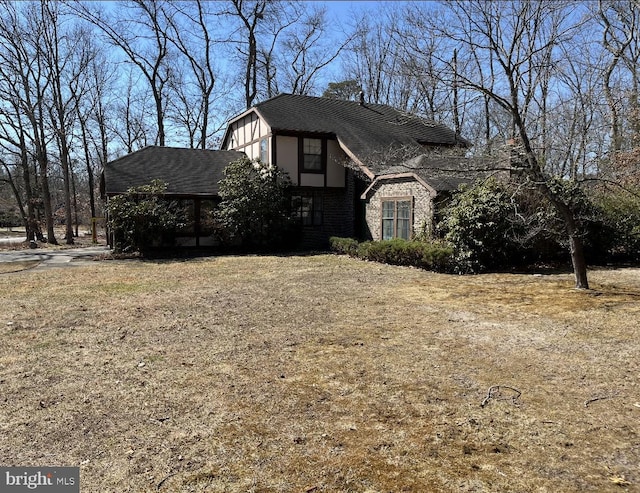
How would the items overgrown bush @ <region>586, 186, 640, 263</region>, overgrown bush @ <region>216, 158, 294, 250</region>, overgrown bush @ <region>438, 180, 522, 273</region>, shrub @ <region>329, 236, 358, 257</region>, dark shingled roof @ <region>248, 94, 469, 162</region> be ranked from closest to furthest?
overgrown bush @ <region>438, 180, 522, 273</region> < overgrown bush @ <region>586, 186, 640, 263</region> < shrub @ <region>329, 236, 358, 257</region> < overgrown bush @ <region>216, 158, 294, 250</region> < dark shingled roof @ <region>248, 94, 469, 162</region>

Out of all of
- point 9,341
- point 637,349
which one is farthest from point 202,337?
point 637,349

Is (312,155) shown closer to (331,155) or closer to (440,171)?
(331,155)

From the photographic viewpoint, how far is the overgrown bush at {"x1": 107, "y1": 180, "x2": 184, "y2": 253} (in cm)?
1609

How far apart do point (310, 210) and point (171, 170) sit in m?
6.39

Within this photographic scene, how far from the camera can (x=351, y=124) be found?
69.7ft

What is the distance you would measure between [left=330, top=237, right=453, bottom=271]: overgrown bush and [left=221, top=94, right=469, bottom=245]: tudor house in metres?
2.06

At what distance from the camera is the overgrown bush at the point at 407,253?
473 inches

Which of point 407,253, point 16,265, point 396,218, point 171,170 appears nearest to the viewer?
point 407,253

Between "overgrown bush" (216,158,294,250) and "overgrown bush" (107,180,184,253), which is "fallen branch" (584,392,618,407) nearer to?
"overgrown bush" (216,158,294,250)

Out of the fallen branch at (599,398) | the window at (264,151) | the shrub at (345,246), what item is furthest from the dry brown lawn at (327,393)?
the window at (264,151)

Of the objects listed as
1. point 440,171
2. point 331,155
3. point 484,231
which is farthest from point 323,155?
point 440,171

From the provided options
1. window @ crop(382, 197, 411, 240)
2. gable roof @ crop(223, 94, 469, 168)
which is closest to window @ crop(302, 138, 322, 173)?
gable roof @ crop(223, 94, 469, 168)

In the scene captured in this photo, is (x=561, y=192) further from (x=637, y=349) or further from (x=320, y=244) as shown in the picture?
(x=320, y=244)

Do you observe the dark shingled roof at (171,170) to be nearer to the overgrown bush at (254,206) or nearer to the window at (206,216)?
the window at (206,216)
